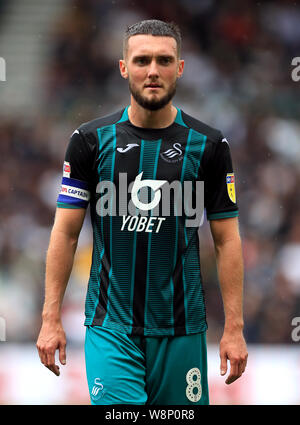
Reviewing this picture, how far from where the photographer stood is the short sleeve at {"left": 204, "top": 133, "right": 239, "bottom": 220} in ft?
11.2

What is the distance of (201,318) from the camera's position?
3373 millimetres

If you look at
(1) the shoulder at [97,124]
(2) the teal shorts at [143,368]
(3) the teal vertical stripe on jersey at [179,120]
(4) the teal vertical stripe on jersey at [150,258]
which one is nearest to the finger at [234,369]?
(2) the teal shorts at [143,368]

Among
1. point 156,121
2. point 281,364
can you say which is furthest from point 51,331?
point 281,364

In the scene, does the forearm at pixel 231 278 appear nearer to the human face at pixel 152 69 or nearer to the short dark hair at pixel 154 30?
the human face at pixel 152 69

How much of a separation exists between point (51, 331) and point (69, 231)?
0.44 m

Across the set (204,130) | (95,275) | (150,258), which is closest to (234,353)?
(150,258)

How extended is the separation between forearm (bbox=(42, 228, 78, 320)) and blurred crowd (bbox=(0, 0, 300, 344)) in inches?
136

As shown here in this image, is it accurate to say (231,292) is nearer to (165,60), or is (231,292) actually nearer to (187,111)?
(165,60)

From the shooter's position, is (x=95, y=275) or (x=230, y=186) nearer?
(x=95, y=275)

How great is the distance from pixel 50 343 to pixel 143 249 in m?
0.55

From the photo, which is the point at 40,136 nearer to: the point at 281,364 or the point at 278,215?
the point at 278,215

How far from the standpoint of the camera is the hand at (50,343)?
3.20m

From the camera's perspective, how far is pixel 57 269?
10.8 feet

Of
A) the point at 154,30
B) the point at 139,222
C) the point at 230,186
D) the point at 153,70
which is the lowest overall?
the point at 139,222
